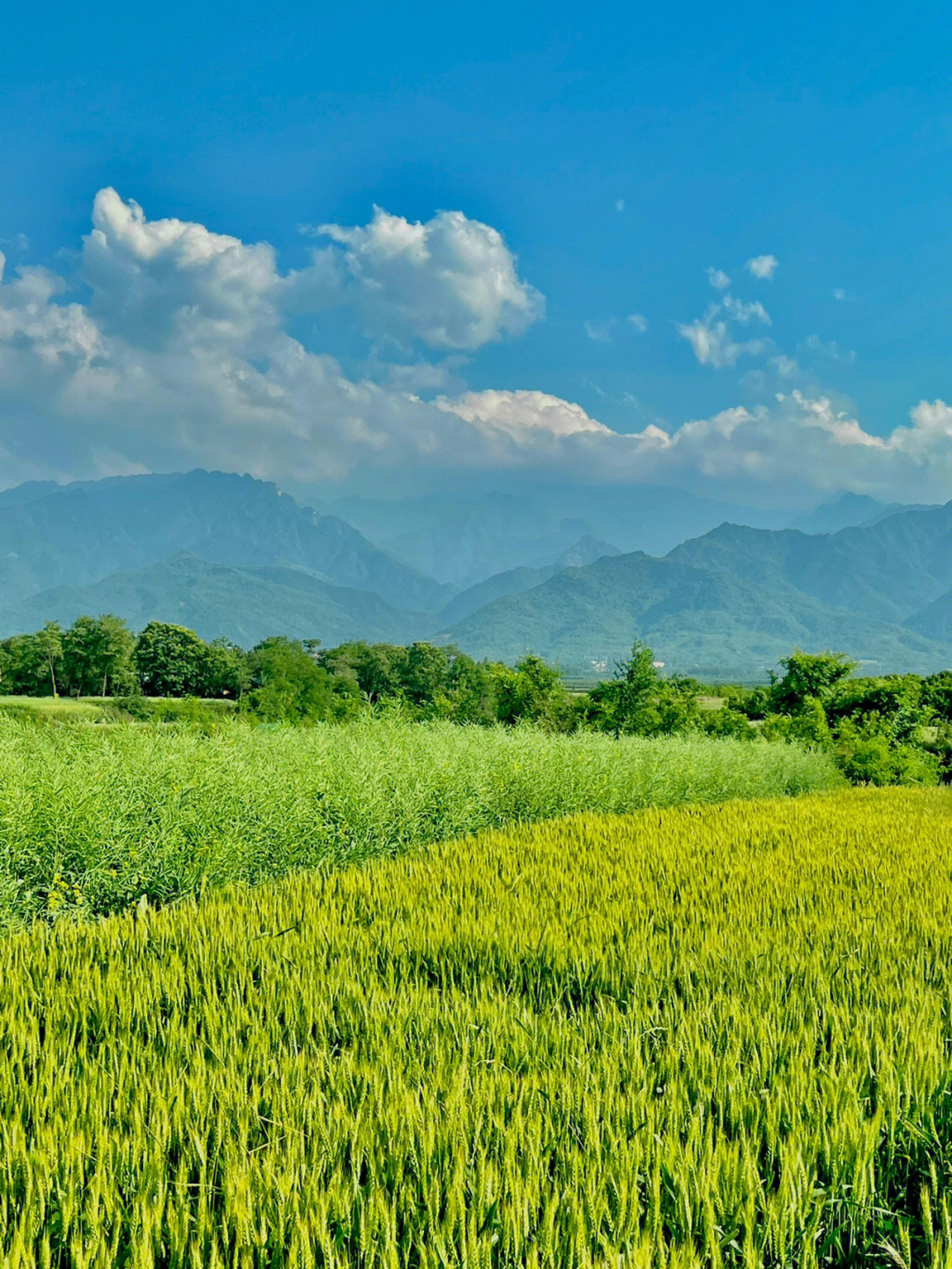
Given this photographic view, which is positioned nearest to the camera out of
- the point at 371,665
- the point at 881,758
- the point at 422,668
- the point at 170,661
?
the point at 881,758

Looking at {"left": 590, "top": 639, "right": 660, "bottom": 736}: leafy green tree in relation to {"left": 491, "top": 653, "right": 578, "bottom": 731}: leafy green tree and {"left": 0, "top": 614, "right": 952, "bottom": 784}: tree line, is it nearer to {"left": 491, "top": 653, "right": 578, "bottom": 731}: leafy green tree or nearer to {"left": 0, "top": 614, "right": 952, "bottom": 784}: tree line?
{"left": 0, "top": 614, "right": 952, "bottom": 784}: tree line

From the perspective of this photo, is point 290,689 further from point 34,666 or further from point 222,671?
point 34,666

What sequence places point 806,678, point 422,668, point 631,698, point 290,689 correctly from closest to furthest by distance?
point 290,689
point 631,698
point 806,678
point 422,668

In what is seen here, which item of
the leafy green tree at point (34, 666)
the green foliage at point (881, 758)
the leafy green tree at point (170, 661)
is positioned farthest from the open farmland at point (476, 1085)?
the leafy green tree at point (34, 666)

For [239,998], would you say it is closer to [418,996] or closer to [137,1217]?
[418,996]

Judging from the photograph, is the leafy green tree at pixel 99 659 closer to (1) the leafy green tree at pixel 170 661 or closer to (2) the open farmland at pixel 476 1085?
(1) the leafy green tree at pixel 170 661

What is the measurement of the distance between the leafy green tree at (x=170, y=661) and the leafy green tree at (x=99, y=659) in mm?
1155

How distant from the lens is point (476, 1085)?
87.7 inches

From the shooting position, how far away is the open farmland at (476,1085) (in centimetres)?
166

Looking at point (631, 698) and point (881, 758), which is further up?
point (631, 698)

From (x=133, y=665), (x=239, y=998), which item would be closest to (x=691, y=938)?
(x=239, y=998)

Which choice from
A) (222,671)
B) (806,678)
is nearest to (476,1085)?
(806,678)

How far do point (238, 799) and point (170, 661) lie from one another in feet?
181

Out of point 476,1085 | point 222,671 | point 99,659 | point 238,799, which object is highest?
point 99,659
